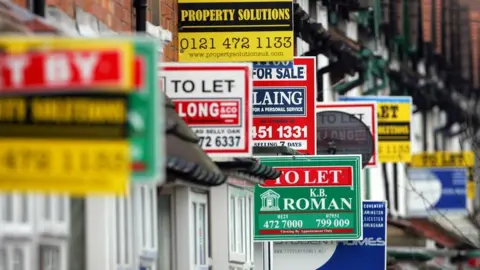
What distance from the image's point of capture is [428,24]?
45219 millimetres

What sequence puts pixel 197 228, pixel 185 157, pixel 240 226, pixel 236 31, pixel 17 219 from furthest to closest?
pixel 236 31
pixel 240 226
pixel 197 228
pixel 185 157
pixel 17 219

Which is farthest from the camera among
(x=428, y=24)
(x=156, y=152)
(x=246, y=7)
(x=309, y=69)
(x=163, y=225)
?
(x=428, y=24)

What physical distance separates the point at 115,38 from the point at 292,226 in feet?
31.8

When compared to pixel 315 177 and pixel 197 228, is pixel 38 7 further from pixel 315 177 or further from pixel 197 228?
pixel 315 177

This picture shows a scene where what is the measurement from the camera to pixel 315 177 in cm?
1694

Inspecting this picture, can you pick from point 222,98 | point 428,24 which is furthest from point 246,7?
point 428,24

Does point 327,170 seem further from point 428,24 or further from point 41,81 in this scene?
point 428,24

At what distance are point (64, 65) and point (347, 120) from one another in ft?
45.3

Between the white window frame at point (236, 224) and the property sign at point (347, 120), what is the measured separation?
19.4ft

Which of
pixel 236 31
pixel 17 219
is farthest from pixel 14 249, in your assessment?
pixel 236 31

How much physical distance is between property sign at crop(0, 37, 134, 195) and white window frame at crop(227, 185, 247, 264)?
6.04 m

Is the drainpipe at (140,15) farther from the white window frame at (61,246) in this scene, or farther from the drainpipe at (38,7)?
the white window frame at (61,246)

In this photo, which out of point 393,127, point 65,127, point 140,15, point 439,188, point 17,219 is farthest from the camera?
point 439,188

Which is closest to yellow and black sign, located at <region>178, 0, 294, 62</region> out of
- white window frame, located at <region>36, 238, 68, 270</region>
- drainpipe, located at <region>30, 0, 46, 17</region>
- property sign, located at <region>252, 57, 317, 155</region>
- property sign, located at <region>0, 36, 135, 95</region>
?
property sign, located at <region>252, 57, 317, 155</region>
